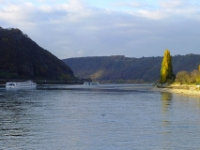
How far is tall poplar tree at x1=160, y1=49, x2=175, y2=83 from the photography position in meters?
98.4

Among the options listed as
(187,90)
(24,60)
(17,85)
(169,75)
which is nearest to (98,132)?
(187,90)

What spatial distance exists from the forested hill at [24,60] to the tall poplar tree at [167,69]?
67.8 meters

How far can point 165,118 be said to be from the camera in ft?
98.7

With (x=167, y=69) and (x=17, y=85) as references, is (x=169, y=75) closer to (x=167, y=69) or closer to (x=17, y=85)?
(x=167, y=69)

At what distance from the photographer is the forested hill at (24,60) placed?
15738 cm

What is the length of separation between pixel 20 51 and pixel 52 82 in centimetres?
1781

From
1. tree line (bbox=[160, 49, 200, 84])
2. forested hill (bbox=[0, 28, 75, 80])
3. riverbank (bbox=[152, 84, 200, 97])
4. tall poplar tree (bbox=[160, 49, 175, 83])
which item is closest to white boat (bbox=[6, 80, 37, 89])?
forested hill (bbox=[0, 28, 75, 80])

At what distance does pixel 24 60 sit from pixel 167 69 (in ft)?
255

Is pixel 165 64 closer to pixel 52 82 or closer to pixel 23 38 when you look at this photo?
pixel 52 82

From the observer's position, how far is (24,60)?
162 meters

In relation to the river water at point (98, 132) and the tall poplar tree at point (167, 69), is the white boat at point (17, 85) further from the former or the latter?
the river water at point (98, 132)

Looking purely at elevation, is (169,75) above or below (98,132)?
above

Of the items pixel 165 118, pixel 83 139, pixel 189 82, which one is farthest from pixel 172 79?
pixel 83 139

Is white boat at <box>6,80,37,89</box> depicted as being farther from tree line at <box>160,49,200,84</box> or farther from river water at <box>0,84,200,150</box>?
river water at <box>0,84,200,150</box>
